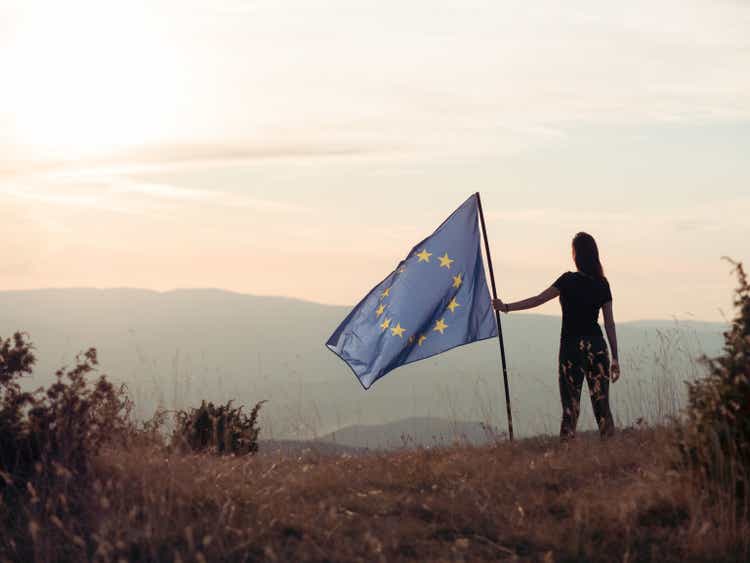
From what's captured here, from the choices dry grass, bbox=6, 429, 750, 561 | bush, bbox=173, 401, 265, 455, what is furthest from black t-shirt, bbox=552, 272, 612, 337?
bush, bbox=173, 401, 265, 455

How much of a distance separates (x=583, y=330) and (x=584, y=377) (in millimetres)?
527

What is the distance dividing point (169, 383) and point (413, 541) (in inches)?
236

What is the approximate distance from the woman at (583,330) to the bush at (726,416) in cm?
324

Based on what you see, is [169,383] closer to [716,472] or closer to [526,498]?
[526,498]

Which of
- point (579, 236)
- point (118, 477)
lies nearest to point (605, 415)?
point (579, 236)

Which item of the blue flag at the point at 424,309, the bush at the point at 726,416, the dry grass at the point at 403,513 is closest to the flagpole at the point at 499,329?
the blue flag at the point at 424,309

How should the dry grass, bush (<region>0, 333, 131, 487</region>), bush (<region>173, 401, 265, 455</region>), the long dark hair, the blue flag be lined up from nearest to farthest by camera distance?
the dry grass, bush (<region>0, 333, 131, 487</region>), the long dark hair, the blue flag, bush (<region>173, 401, 265, 455</region>)

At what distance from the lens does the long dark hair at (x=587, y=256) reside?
11766 mm

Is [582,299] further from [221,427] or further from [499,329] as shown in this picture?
[221,427]

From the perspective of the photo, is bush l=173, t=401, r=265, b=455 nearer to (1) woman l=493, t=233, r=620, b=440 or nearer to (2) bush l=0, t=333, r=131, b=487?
(2) bush l=0, t=333, r=131, b=487

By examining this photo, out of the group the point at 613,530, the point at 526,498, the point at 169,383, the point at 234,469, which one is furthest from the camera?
the point at 169,383

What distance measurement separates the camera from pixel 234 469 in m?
9.91

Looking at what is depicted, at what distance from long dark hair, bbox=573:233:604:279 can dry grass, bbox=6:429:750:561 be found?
2308 millimetres

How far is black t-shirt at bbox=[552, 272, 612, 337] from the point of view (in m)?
11.6
